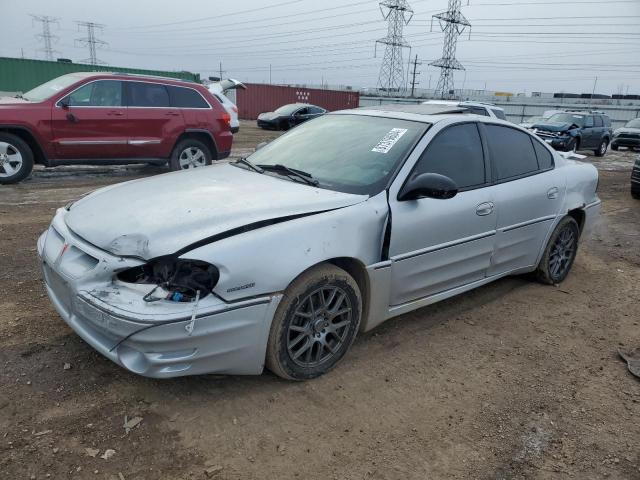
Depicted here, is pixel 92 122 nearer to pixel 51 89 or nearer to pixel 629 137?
pixel 51 89

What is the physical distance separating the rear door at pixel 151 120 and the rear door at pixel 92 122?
0.15m

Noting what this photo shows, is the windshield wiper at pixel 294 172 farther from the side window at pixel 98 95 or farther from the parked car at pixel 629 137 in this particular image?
the parked car at pixel 629 137

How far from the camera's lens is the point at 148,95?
890 centimetres

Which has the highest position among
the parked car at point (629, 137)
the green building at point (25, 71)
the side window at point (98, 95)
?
the green building at point (25, 71)

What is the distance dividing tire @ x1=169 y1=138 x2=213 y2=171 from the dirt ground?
17.8 ft

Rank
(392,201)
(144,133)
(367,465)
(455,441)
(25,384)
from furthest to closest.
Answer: (144,133)
(392,201)
(25,384)
(455,441)
(367,465)

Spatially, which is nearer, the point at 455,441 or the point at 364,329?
the point at 455,441

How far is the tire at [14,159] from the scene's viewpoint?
780 centimetres

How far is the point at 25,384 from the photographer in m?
2.84

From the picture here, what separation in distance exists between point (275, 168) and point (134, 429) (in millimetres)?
1979

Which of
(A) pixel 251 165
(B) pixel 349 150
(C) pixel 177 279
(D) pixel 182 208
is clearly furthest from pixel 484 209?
(C) pixel 177 279

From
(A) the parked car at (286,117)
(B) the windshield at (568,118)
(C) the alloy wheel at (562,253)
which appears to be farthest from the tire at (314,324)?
(A) the parked car at (286,117)

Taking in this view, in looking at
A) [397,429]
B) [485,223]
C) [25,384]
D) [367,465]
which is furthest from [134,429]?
[485,223]

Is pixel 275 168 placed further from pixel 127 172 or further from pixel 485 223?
pixel 127 172
